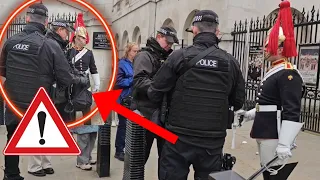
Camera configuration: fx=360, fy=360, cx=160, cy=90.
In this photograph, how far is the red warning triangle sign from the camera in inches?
98.9

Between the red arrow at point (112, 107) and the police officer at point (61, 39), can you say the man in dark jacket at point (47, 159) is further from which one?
the red arrow at point (112, 107)

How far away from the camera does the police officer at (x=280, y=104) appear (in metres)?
3.03

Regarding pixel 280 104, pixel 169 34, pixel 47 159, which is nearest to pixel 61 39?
pixel 169 34

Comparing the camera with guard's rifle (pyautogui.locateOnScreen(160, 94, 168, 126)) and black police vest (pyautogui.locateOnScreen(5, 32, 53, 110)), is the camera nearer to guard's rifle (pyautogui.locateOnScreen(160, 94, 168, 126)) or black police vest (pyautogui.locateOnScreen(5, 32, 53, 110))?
guard's rifle (pyautogui.locateOnScreen(160, 94, 168, 126))

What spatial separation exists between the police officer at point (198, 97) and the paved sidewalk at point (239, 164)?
1.91 m

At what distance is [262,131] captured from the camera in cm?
329

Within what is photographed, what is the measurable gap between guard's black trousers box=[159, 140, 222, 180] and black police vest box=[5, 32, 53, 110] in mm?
1226

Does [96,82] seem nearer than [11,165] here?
Yes

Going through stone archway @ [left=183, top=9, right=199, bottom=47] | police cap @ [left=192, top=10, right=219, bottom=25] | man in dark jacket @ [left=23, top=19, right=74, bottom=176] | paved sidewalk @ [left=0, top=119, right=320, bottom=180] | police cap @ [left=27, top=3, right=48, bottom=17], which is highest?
stone archway @ [left=183, top=9, right=199, bottom=47]

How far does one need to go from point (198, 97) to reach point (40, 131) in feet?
3.95

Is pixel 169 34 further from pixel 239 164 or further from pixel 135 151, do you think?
pixel 239 164

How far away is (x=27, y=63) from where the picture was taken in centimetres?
319

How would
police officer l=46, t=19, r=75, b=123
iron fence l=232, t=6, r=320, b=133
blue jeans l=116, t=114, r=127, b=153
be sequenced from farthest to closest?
iron fence l=232, t=6, r=320, b=133 < blue jeans l=116, t=114, r=127, b=153 < police officer l=46, t=19, r=75, b=123

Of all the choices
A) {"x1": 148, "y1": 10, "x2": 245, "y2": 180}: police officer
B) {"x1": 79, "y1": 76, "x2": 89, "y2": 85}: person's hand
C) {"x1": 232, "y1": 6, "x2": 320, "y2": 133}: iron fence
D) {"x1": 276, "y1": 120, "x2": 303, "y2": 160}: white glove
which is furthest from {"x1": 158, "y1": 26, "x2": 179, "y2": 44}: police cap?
{"x1": 232, "y1": 6, "x2": 320, "y2": 133}: iron fence
